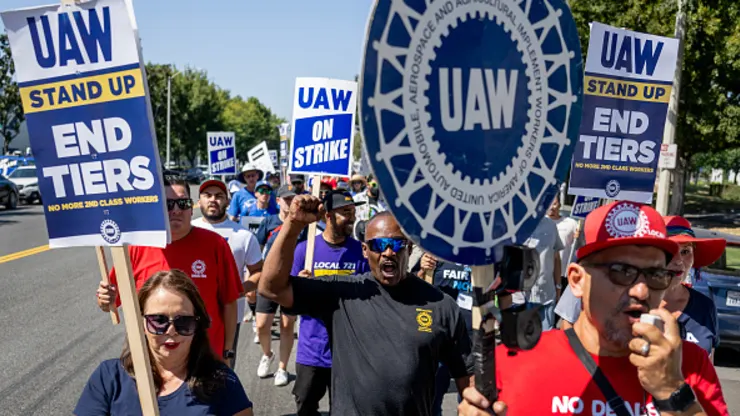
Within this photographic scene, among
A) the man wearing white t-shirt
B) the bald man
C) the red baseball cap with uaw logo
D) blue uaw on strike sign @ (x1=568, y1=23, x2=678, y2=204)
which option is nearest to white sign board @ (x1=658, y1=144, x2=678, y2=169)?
the man wearing white t-shirt

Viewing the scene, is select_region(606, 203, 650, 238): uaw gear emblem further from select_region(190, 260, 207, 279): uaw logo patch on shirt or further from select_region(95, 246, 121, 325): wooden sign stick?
select_region(190, 260, 207, 279): uaw logo patch on shirt

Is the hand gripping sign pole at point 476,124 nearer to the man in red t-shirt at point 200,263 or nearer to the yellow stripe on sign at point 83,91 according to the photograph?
the yellow stripe on sign at point 83,91

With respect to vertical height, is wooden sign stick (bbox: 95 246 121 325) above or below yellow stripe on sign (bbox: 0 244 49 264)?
above

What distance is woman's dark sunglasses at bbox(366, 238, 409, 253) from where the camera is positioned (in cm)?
Result: 358

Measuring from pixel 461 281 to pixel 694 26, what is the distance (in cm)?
2005

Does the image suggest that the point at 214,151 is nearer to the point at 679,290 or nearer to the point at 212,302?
the point at 212,302

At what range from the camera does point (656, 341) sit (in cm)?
180

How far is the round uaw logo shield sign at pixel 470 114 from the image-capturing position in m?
1.51

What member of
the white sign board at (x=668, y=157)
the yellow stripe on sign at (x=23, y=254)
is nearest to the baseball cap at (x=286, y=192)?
the white sign board at (x=668, y=157)

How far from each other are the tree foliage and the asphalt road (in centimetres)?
1758

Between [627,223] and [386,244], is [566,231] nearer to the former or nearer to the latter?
[386,244]

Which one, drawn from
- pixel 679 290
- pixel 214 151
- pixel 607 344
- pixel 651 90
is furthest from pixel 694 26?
pixel 607 344

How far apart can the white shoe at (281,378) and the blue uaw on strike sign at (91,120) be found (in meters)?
4.16

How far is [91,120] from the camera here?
9.32 ft
